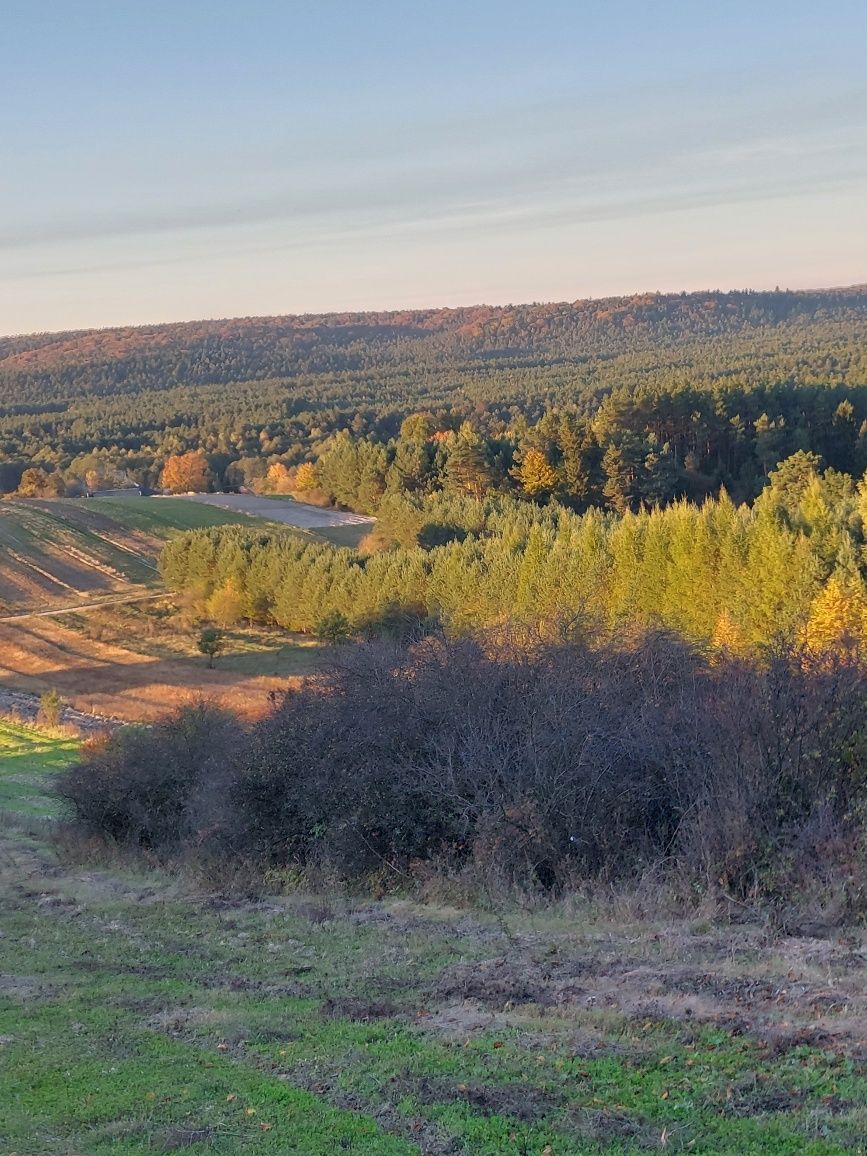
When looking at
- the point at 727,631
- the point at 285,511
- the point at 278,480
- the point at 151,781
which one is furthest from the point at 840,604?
the point at 278,480

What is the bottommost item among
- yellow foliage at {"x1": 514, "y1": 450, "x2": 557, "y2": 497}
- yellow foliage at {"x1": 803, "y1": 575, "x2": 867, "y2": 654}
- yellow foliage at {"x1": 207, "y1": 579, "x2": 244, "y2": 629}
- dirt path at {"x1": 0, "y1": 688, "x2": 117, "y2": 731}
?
dirt path at {"x1": 0, "y1": 688, "x2": 117, "y2": 731}

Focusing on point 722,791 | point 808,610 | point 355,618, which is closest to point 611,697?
point 722,791

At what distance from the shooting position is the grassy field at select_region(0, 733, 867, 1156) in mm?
7348

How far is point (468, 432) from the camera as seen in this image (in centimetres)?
8244

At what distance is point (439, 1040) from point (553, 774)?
9.14 meters

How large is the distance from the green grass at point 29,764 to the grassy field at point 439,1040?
56.4 ft

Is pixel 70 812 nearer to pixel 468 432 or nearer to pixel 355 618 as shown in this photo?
pixel 355 618

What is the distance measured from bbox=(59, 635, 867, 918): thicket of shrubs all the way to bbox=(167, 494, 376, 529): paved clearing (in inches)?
2516

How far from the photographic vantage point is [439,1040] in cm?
930

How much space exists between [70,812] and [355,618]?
3432 centimetres

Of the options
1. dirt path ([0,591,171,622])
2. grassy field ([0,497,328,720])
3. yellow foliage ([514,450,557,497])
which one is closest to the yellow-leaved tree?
grassy field ([0,497,328,720])

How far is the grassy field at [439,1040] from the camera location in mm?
7348

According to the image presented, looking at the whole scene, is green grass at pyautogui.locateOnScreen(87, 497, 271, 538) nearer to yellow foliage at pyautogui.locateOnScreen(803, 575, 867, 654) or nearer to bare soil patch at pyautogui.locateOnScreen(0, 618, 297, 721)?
bare soil patch at pyautogui.locateOnScreen(0, 618, 297, 721)

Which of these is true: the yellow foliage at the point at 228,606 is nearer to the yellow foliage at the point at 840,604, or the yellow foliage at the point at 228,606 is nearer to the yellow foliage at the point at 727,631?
the yellow foliage at the point at 727,631
